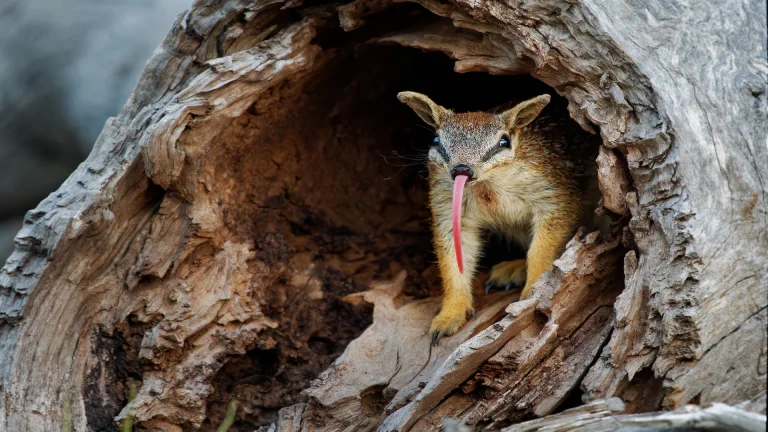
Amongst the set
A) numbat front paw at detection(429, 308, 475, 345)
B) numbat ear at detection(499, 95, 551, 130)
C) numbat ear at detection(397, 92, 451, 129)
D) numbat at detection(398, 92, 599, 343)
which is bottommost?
numbat front paw at detection(429, 308, 475, 345)

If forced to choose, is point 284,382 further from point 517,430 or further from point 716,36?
point 716,36

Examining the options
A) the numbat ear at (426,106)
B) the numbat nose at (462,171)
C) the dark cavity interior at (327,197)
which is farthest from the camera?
the dark cavity interior at (327,197)

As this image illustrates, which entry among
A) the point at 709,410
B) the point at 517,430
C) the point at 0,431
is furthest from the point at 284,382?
the point at 709,410

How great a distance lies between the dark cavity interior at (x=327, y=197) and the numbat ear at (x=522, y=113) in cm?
111

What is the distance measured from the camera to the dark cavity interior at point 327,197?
6.39m

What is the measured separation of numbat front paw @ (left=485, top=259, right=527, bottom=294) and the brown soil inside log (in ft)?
2.12

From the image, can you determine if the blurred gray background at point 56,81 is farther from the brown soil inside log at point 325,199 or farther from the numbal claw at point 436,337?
the numbal claw at point 436,337

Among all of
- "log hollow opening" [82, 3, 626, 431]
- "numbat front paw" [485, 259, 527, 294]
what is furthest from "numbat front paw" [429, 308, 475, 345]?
"numbat front paw" [485, 259, 527, 294]

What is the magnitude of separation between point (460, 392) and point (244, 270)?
7.59ft

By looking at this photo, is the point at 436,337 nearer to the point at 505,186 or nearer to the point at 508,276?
the point at 508,276

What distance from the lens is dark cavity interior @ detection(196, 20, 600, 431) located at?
639cm

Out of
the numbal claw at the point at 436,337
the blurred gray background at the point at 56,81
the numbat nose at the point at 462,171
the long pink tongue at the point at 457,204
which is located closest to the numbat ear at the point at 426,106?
the numbat nose at the point at 462,171

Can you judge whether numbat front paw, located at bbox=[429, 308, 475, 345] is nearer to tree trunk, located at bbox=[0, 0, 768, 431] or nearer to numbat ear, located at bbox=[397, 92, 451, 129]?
tree trunk, located at bbox=[0, 0, 768, 431]

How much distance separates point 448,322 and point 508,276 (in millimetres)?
1007
